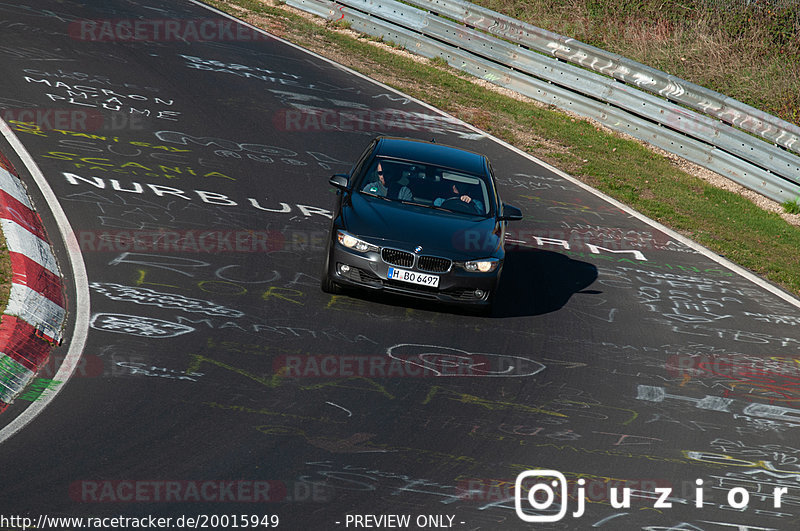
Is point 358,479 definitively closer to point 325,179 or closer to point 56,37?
point 325,179

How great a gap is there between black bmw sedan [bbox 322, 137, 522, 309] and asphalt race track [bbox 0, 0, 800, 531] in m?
0.44

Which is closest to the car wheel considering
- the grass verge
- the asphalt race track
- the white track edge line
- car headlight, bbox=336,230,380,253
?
the asphalt race track

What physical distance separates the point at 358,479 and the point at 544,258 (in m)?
7.41

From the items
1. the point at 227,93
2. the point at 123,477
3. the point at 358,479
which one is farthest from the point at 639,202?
the point at 123,477

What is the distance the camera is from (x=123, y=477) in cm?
646

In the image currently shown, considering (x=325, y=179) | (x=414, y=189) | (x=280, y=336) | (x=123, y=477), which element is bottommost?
(x=123, y=477)

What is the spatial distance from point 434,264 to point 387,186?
62.9 inches

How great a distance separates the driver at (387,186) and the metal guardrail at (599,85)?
955 cm

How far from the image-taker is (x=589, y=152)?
19453mm
